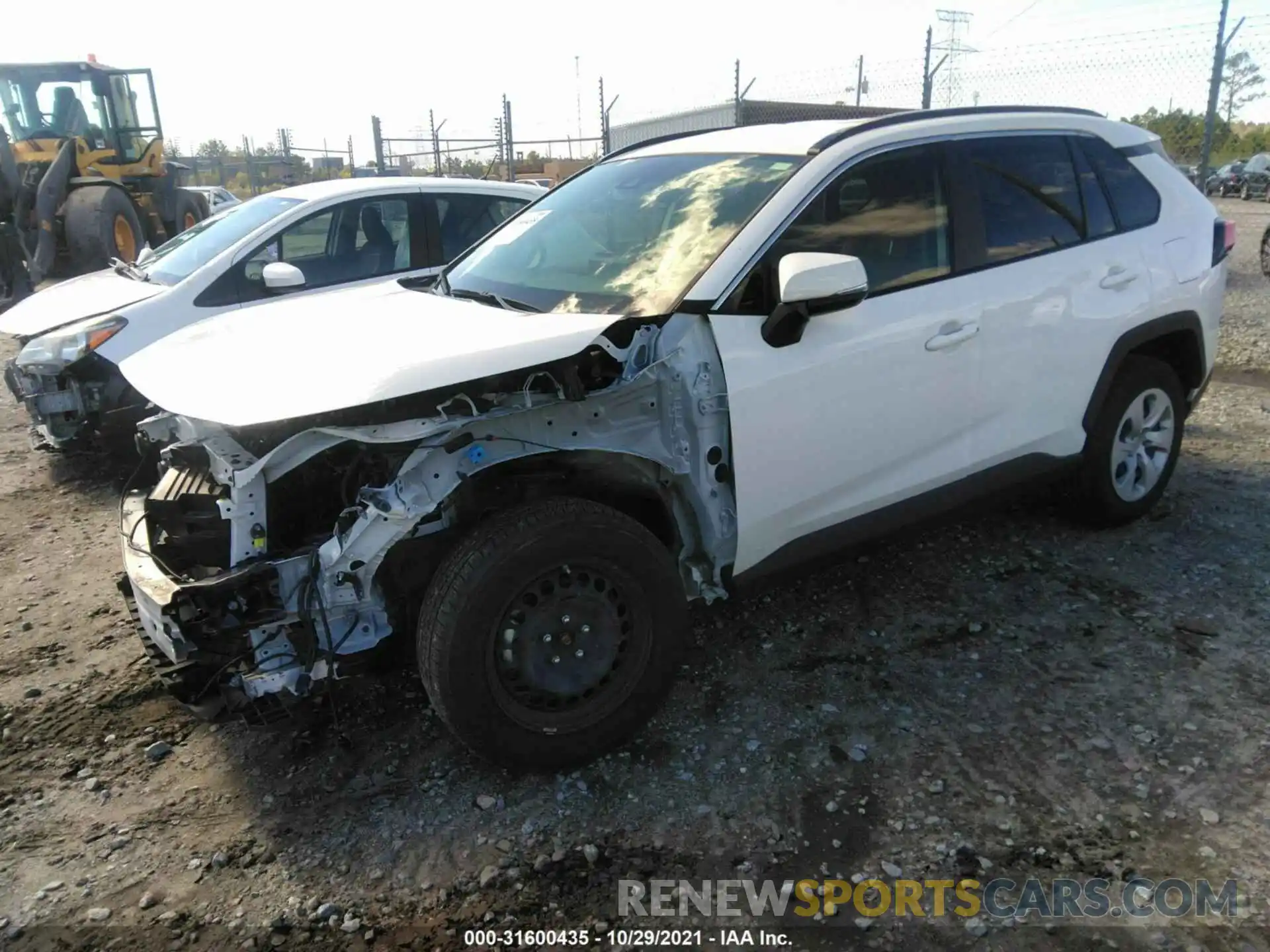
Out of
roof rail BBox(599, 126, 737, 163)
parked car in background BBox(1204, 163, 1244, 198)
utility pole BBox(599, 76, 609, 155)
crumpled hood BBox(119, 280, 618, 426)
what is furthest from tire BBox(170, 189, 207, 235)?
parked car in background BBox(1204, 163, 1244, 198)

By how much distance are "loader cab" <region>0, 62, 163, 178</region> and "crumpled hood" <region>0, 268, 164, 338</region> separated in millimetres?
8343

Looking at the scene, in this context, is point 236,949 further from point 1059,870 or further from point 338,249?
point 338,249

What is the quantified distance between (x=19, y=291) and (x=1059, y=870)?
14.4 m

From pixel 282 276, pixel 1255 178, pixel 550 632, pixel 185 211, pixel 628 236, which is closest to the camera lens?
pixel 550 632

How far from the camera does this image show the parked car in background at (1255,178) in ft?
96.0

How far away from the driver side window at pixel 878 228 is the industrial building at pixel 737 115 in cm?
926

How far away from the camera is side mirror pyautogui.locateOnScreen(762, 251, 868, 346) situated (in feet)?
9.07

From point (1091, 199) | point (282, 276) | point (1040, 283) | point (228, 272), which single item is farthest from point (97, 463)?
point (1091, 199)

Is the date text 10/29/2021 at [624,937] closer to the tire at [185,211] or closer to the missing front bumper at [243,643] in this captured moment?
the missing front bumper at [243,643]

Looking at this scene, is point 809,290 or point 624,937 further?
point 809,290

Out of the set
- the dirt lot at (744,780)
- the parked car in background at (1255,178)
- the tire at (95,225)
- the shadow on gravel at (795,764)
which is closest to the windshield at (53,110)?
the tire at (95,225)

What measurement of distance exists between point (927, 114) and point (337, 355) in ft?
8.34

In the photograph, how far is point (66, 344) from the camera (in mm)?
5250

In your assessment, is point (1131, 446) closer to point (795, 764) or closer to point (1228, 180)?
point (795, 764)
